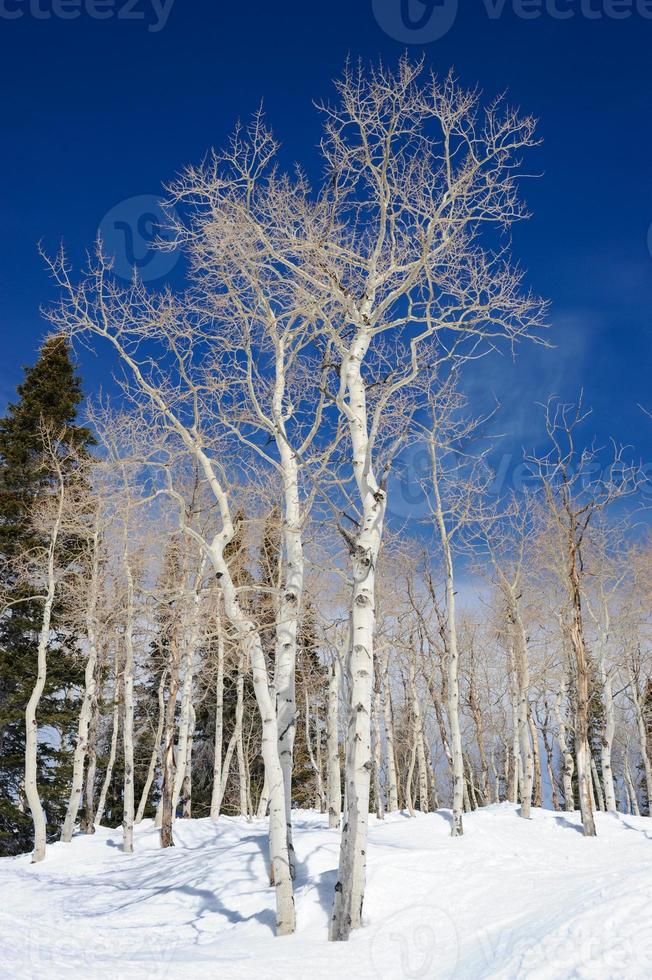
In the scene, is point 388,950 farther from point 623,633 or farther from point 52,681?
point 623,633

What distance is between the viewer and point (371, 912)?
824cm

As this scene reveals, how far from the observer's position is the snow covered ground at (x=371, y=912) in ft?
18.8

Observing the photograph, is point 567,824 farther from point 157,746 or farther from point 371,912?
point 157,746

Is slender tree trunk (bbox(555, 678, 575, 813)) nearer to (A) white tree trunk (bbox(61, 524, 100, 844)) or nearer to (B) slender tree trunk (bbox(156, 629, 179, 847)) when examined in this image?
(B) slender tree trunk (bbox(156, 629, 179, 847))

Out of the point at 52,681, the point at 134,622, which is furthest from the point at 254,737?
the point at 134,622

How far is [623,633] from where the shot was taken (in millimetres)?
25328

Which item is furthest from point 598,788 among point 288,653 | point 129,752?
point 288,653

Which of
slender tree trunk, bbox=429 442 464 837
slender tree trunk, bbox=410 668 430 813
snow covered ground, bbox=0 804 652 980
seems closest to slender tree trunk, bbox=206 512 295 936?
snow covered ground, bbox=0 804 652 980

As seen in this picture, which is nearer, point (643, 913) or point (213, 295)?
point (643, 913)

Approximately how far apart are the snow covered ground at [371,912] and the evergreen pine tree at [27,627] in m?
5.63

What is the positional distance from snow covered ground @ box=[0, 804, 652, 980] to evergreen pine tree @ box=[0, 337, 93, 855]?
5.63 metres

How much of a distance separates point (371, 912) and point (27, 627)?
1599 cm

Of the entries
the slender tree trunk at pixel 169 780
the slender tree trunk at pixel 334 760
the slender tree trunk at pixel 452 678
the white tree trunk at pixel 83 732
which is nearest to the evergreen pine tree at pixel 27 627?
the white tree trunk at pixel 83 732

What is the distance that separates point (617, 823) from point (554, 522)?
8795 millimetres
